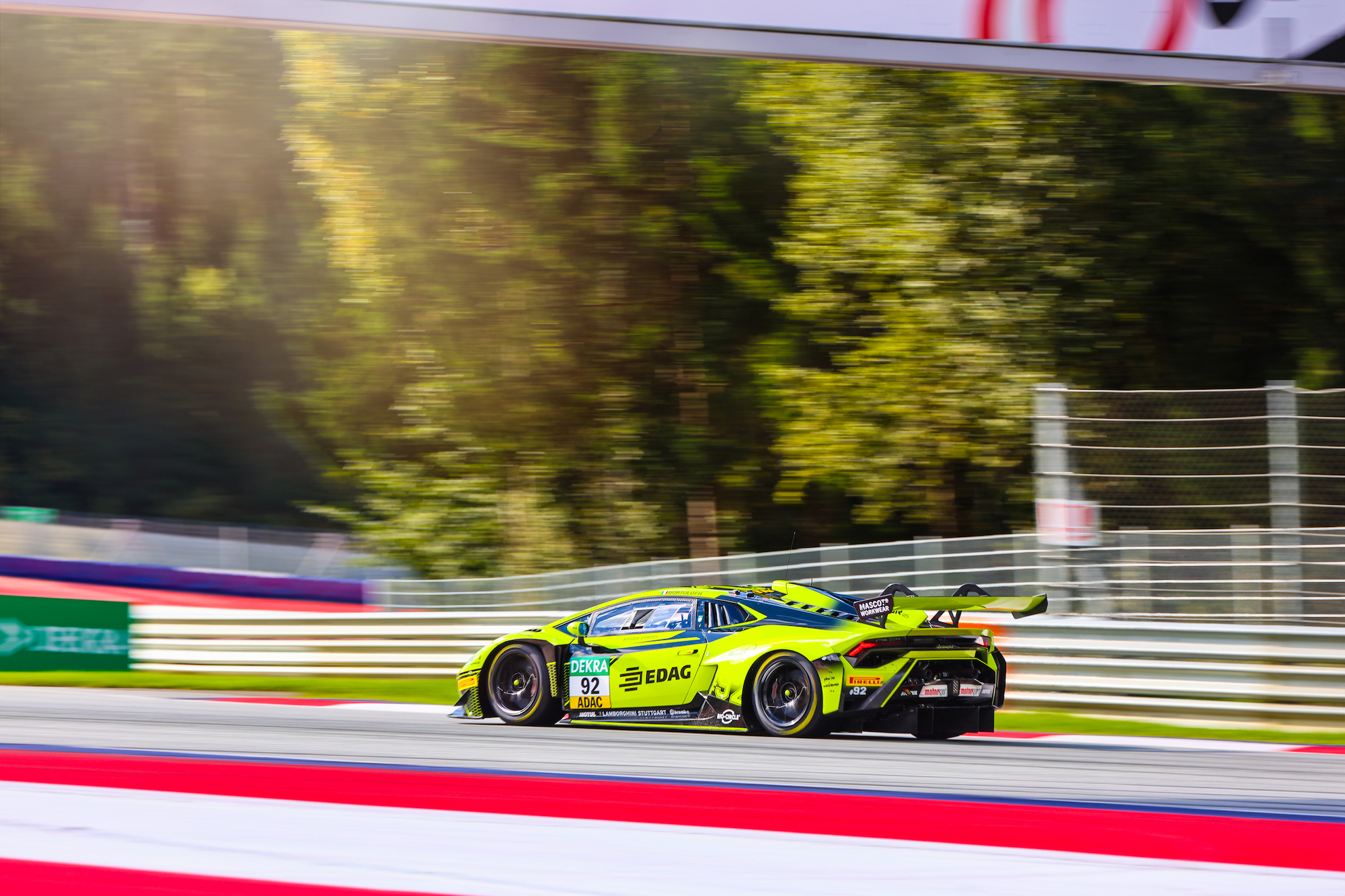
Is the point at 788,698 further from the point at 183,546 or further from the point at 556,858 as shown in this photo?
the point at 183,546

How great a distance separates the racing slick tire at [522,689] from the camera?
10.7m

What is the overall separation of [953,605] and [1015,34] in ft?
21.5

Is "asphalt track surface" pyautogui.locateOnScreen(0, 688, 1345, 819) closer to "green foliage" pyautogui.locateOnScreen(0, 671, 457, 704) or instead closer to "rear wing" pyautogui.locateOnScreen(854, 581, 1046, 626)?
"rear wing" pyautogui.locateOnScreen(854, 581, 1046, 626)

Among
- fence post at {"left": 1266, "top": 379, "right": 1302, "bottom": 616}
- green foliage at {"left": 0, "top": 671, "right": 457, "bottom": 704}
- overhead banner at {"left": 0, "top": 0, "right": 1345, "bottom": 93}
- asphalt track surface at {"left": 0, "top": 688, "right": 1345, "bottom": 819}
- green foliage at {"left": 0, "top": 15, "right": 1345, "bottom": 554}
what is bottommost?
green foliage at {"left": 0, "top": 671, "right": 457, "bottom": 704}

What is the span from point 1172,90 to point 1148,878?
60.9 ft

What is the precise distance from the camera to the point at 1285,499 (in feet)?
36.3

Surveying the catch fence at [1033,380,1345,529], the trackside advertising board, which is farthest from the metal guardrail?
the trackside advertising board

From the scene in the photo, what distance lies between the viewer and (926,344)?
20.5m

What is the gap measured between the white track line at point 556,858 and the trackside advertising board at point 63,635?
12.6 metres

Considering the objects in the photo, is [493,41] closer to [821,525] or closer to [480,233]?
[480,233]

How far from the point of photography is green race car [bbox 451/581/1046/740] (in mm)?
9453

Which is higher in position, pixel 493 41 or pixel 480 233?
pixel 480 233

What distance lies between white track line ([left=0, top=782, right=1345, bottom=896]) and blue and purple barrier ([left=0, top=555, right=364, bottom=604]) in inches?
814

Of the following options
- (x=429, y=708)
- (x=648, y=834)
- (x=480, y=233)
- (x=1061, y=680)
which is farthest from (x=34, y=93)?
(x=648, y=834)
